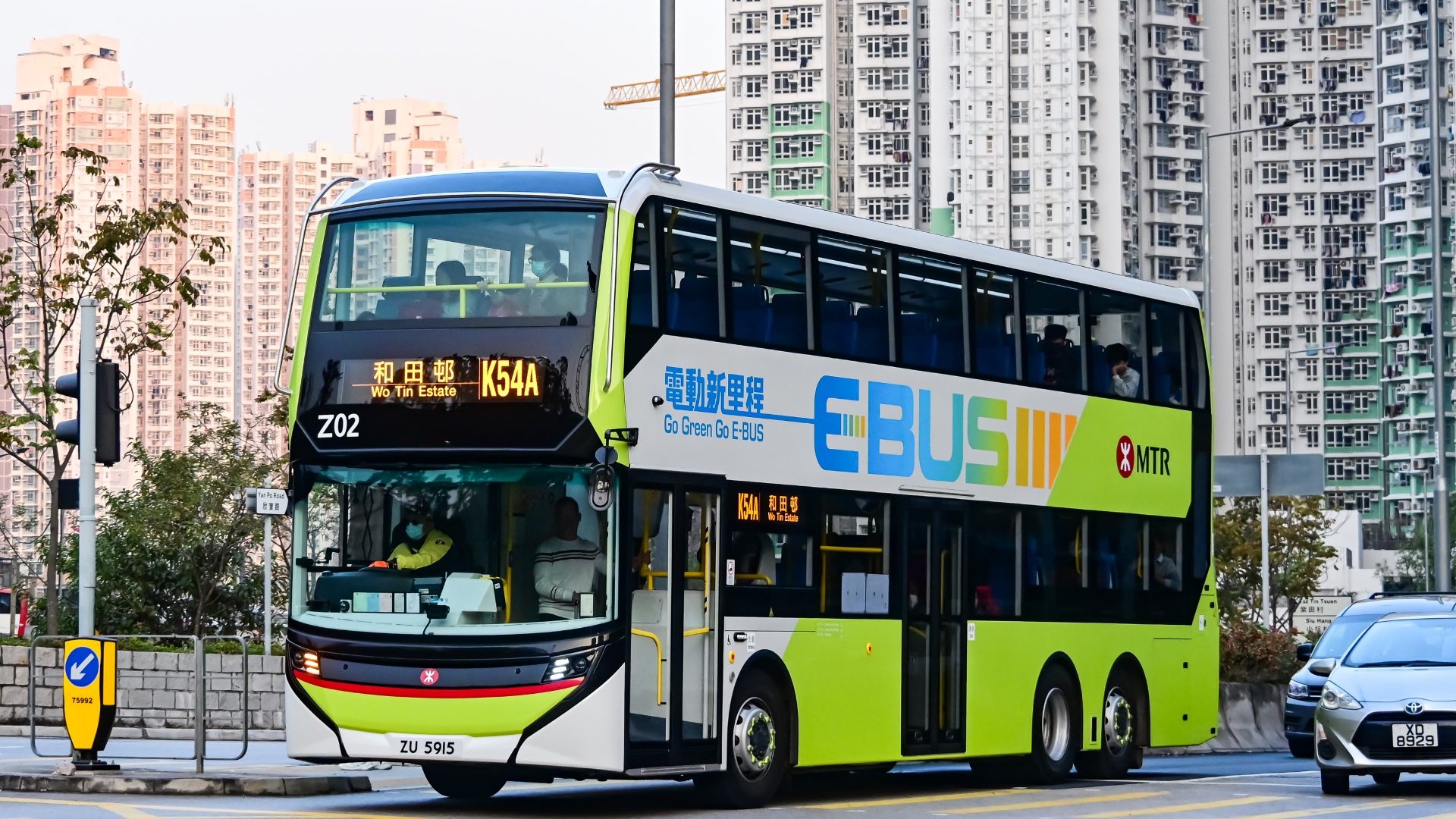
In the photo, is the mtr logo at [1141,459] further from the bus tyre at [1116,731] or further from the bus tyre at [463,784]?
the bus tyre at [463,784]

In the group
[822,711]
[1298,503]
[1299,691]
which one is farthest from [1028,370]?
[1298,503]

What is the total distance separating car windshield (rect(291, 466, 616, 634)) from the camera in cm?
1522

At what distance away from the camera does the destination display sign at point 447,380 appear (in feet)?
50.3

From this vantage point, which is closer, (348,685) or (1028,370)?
(348,685)

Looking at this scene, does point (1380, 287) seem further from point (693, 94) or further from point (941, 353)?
point (941, 353)

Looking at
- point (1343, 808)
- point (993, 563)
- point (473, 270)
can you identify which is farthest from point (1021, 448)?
point (473, 270)

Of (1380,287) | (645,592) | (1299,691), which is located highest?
(1380,287)

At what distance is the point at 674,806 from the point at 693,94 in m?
164

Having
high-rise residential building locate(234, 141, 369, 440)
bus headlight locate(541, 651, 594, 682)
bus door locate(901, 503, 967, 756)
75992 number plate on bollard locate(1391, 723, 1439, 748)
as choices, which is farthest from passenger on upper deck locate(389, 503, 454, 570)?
high-rise residential building locate(234, 141, 369, 440)

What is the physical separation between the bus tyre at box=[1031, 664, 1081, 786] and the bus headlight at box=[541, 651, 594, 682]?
20.8 feet

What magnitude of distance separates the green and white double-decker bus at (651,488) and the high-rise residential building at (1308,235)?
122m

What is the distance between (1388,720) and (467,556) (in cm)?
717

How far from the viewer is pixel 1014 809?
1684 centimetres

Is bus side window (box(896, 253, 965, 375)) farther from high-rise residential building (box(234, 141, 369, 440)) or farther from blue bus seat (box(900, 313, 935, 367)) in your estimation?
high-rise residential building (box(234, 141, 369, 440))
